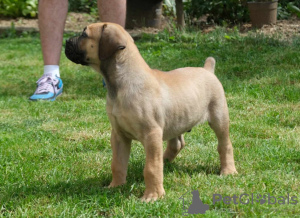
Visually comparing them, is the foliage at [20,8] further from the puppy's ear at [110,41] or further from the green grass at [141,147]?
the puppy's ear at [110,41]

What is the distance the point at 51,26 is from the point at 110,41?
11.6 ft

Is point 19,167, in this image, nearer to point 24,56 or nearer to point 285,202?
point 285,202

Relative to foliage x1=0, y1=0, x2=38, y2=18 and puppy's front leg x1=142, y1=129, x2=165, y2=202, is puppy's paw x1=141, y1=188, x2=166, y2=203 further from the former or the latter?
foliage x1=0, y1=0, x2=38, y2=18

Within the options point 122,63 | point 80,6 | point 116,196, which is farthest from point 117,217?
point 80,6

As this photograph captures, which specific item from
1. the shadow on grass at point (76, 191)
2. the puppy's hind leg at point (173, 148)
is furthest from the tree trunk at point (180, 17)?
the shadow on grass at point (76, 191)

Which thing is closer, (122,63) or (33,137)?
(122,63)

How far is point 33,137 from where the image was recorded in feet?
15.8

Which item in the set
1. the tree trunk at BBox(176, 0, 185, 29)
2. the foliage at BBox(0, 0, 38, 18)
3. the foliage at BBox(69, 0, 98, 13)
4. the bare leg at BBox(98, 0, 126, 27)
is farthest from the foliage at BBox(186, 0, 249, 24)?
the foliage at BBox(0, 0, 38, 18)

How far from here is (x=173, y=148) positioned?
4.09m

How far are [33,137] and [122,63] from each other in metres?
1.82

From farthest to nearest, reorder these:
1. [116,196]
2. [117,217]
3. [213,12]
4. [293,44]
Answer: [213,12], [293,44], [116,196], [117,217]

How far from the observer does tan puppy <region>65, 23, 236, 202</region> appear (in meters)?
3.30

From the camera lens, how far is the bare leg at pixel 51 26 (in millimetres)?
6543

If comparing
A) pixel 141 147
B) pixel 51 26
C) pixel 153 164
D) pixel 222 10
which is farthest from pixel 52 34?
pixel 222 10
